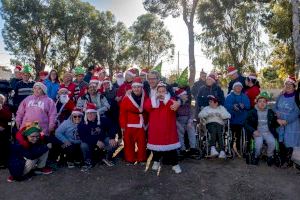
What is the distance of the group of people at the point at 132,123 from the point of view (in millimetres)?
7078

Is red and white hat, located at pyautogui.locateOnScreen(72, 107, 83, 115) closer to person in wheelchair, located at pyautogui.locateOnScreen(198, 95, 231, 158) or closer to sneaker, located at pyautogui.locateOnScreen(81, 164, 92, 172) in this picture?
sneaker, located at pyautogui.locateOnScreen(81, 164, 92, 172)

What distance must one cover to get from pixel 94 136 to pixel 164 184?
1.71m

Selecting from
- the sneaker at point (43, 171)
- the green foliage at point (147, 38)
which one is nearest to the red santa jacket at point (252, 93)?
the sneaker at point (43, 171)

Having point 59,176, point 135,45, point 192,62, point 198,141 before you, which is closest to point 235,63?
point 192,62

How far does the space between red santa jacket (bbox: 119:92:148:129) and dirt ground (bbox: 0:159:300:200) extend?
2.65ft

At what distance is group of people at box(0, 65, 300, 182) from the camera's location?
7.08 m

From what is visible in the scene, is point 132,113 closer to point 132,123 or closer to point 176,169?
point 132,123

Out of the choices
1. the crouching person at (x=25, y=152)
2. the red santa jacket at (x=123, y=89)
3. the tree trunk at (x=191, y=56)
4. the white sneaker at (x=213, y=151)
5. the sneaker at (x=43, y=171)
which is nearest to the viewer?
the crouching person at (x=25, y=152)

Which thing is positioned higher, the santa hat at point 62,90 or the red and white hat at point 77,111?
the santa hat at point 62,90

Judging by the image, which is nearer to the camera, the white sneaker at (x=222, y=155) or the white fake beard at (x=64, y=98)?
the white sneaker at (x=222, y=155)

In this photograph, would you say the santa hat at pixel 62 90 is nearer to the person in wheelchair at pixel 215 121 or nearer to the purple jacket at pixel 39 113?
the purple jacket at pixel 39 113

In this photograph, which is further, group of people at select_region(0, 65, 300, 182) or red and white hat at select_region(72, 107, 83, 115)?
red and white hat at select_region(72, 107, 83, 115)

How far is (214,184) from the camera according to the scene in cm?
655

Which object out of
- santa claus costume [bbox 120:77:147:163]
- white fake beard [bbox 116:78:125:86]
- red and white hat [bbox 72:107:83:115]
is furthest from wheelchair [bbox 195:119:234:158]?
red and white hat [bbox 72:107:83:115]
